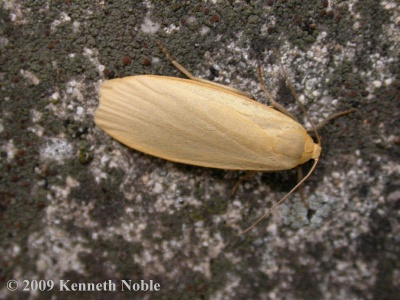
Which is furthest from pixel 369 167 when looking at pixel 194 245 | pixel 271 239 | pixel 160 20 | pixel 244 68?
pixel 160 20

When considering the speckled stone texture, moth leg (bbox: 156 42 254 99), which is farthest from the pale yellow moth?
the speckled stone texture

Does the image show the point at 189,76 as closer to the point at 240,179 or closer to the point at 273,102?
the point at 273,102

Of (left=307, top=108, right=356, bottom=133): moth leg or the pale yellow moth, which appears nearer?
the pale yellow moth

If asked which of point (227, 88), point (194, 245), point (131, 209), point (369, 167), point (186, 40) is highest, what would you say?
point (186, 40)

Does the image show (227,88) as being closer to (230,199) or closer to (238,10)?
(238,10)

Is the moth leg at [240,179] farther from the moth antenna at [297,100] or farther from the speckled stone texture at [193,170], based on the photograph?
the moth antenna at [297,100]

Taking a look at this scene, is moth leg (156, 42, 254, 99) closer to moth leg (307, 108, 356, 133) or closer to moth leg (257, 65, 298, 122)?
moth leg (257, 65, 298, 122)

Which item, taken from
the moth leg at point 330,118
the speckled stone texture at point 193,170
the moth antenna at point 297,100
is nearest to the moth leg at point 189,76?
the speckled stone texture at point 193,170

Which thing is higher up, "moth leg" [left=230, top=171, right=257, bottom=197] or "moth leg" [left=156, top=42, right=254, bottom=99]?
"moth leg" [left=156, top=42, right=254, bottom=99]

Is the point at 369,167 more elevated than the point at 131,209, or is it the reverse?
the point at 369,167
